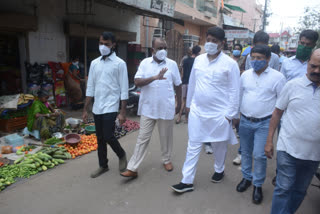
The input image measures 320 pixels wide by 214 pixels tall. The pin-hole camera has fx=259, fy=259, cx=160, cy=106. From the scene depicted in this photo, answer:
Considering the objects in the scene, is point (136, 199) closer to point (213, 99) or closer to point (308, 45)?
point (213, 99)

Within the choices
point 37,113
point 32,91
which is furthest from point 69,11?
point 37,113

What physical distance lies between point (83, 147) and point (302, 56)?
4105 mm

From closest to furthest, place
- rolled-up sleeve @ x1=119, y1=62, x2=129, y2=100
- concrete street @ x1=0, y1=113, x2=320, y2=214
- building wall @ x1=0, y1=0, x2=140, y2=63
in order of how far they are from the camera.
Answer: concrete street @ x1=0, y1=113, x2=320, y2=214
rolled-up sleeve @ x1=119, y1=62, x2=129, y2=100
building wall @ x1=0, y1=0, x2=140, y2=63

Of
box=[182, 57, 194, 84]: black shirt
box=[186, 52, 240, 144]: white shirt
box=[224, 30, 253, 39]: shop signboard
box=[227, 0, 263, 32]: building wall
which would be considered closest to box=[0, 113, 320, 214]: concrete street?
box=[186, 52, 240, 144]: white shirt

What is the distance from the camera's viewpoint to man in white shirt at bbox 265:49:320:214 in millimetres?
2285

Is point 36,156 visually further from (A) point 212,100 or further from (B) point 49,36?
(B) point 49,36

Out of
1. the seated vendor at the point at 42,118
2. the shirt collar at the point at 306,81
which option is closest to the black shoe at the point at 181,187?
the shirt collar at the point at 306,81

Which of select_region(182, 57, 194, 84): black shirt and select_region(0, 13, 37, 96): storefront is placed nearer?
select_region(0, 13, 37, 96): storefront

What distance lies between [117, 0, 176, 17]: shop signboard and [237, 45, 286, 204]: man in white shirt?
4.92 m

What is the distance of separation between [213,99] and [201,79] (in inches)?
12.0

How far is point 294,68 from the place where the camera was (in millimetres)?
3760

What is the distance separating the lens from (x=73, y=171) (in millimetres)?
4164

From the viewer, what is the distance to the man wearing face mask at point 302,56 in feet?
11.9

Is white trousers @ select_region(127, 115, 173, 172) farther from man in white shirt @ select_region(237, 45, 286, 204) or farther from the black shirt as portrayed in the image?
the black shirt
